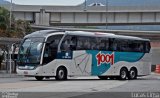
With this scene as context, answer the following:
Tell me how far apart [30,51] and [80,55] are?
142 inches

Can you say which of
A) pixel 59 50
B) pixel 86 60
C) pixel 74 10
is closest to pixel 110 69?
pixel 86 60

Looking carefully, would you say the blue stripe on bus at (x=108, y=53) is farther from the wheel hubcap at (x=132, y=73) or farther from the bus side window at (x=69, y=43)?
the bus side window at (x=69, y=43)

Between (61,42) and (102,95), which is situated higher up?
(61,42)

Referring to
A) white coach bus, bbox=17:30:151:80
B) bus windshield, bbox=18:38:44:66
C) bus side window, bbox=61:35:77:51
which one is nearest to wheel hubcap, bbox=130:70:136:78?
white coach bus, bbox=17:30:151:80

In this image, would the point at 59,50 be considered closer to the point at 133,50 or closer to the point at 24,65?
the point at 24,65

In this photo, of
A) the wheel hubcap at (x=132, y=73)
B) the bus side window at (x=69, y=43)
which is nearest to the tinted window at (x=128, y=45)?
the wheel hubcap at (x=132, y=73)

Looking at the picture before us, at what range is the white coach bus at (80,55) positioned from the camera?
30734 millimetres

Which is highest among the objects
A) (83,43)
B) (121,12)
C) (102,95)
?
(121,12)

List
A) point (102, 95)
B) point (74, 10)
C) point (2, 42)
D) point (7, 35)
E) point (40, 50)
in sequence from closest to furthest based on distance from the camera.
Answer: point (102, 95), point (40, 50), point (2, 42), point (7, 35), point (74, 10)

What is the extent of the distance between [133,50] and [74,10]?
139ft

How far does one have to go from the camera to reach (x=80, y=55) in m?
32.7

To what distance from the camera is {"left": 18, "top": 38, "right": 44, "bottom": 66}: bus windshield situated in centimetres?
3061

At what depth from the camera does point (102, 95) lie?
745 inches

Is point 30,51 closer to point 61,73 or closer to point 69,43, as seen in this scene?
point 61,73
